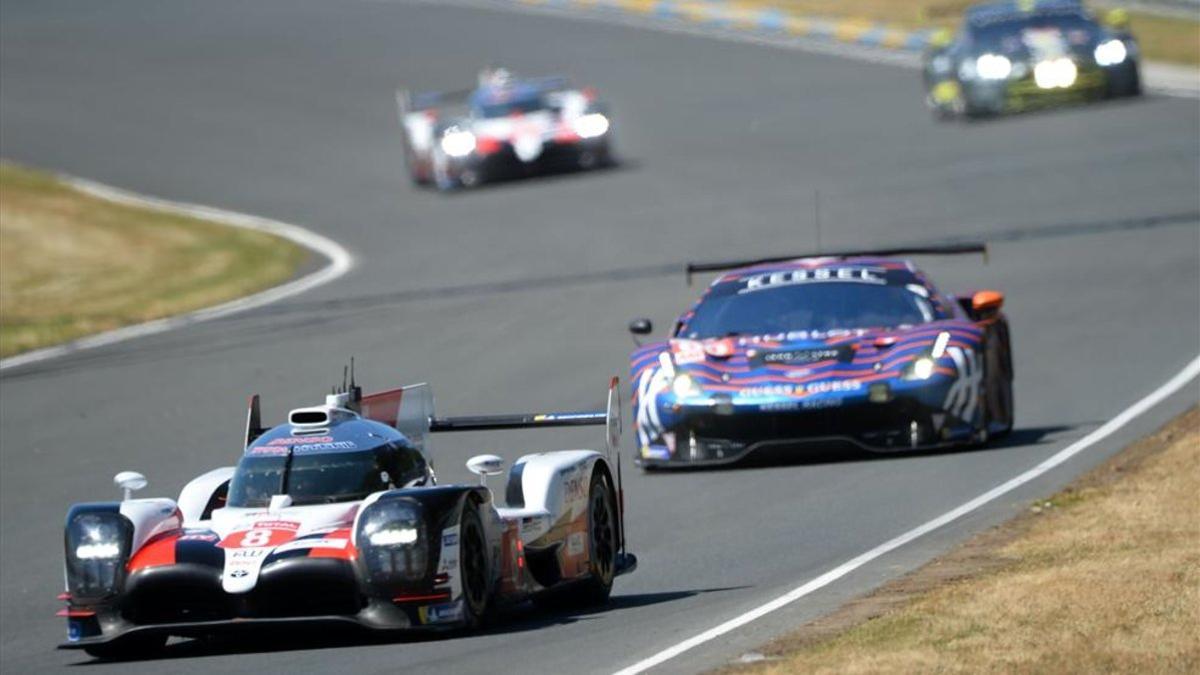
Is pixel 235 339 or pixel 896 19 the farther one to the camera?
pixel 896 19

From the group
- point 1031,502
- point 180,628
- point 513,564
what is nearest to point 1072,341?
point 1031,502

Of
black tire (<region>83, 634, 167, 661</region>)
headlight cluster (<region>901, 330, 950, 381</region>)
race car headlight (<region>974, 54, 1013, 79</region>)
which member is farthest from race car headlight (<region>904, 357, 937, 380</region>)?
race car headlight (<region>974, 54, 1013, 79</region>)

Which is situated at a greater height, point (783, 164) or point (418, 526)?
point (783, 164)

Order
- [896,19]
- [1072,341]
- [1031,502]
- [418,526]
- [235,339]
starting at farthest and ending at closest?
1. [896,19]
2. [235,339]
3. [1072,341]
4. [1031,502]
5. [418,526]

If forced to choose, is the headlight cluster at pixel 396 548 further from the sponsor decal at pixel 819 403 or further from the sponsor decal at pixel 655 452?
the sponsor decal at pixel 655 452

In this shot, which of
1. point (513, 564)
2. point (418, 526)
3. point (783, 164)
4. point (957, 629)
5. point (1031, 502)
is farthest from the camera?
point (783, 164)

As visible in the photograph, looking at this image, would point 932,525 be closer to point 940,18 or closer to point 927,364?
point 927,364

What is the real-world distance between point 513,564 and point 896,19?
3696cm

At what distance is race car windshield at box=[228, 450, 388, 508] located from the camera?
10102mm

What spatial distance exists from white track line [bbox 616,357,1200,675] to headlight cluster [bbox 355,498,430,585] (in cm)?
105

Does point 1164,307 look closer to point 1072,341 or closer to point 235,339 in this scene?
point 1072,341

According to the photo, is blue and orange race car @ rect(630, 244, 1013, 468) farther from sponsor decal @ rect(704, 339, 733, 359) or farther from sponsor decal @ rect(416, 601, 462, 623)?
sponsor decal @ rect(416, 601, 462, 623)

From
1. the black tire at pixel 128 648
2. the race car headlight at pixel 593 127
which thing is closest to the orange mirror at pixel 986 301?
the black tire at pixel 128 648

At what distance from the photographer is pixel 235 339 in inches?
872
